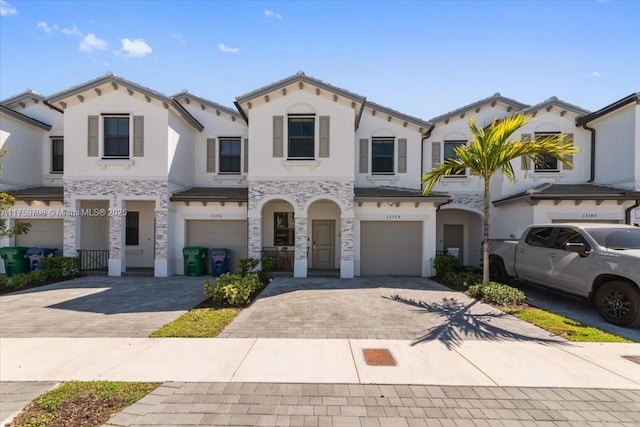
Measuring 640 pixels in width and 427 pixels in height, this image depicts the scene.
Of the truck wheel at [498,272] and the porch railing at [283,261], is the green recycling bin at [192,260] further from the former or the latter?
the truck wheel at [498,272]

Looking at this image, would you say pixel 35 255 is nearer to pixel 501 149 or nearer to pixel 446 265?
pixel 446 265

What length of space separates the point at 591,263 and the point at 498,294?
7.07 ft

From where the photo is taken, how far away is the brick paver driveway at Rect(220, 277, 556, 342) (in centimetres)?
612

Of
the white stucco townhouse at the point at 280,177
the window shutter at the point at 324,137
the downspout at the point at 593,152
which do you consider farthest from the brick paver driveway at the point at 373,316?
the downspout at the point at 593,152

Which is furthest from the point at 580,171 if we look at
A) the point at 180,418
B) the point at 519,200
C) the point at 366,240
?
the point at 180,418

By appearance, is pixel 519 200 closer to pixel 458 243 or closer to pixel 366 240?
pixel 458 243

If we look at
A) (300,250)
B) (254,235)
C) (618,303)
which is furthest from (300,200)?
(618,303)

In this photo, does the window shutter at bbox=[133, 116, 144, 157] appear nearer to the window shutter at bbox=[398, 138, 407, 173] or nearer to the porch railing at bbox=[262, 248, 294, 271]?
the porch railing at bbox=[262, 248, 294, 271]

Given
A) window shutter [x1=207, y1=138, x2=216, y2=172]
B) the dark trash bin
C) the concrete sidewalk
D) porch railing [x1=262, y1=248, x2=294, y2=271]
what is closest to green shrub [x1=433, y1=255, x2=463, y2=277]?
porch railing [x1=262, y1=248, x2=294, y2=271]

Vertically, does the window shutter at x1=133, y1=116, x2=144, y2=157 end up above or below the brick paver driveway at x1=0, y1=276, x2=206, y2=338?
above

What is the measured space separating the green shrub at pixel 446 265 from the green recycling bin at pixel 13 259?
56.3 feet

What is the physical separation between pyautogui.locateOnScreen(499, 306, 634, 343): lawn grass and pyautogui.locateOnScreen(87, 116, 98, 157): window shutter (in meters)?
15.3

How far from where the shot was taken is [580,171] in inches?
555

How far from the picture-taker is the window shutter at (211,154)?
1496 centimetres
